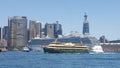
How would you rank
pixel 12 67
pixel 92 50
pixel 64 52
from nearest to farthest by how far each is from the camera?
pixel 12 67 < pixel 64 52 < pixel 92 50

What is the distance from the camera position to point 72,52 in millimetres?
165000

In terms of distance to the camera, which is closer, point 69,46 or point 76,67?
point 76,67

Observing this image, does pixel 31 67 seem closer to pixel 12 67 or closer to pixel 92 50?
pixel 12 67

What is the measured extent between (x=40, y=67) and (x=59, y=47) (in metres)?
96.3

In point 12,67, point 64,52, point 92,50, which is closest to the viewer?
point 12,67

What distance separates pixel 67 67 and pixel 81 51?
101 m

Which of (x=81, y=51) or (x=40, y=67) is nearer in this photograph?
(x=40, y=67)

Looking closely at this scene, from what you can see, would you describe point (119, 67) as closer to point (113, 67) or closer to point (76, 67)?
point (113, 67)

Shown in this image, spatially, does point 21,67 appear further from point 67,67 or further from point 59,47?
point 59,47

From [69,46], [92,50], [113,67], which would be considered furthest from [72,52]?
[113,67]

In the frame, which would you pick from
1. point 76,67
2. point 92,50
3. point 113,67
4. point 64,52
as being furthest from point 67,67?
point 92,50

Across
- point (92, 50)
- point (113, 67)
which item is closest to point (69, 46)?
point (92, 50)

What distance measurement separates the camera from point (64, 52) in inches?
6432

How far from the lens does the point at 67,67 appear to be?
7000 centimetres
